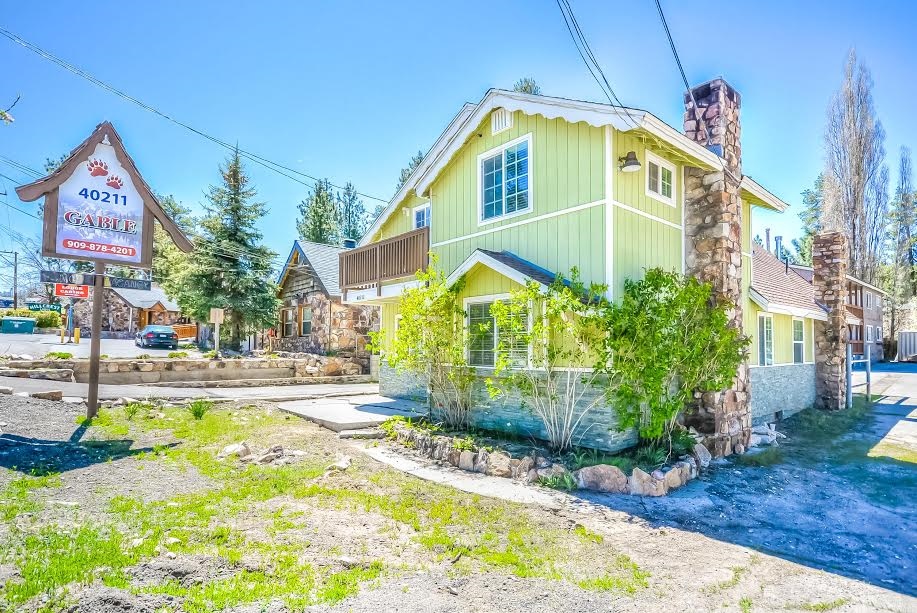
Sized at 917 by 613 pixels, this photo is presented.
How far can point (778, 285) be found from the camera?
13.0 meters

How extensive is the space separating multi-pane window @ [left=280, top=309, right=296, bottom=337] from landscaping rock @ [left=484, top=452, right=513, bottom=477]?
677 inches

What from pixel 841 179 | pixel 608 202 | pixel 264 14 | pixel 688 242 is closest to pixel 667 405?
pixel 608 202

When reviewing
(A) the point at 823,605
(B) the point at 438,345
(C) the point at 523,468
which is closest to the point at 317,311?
(B) the point at 438,345

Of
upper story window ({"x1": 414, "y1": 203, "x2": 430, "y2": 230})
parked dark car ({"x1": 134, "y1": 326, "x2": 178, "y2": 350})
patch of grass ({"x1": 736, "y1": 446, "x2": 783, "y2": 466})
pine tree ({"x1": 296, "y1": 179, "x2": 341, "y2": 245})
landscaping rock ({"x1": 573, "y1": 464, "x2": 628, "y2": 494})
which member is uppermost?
pine tree ({"x1": 296, "y1": 179, "x2": 341, "y2": 245})

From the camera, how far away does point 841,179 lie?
31.1 metres

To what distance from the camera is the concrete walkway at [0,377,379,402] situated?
421 inches

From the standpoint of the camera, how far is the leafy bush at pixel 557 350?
22.9 ft

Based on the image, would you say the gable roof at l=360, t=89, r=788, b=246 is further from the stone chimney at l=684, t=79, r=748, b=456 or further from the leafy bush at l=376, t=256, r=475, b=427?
the leafy bush at l=376, t=256, r=475, b=427

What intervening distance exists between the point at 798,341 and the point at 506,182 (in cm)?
972

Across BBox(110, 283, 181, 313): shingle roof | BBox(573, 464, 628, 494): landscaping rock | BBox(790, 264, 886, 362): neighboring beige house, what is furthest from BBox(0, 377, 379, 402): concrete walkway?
BBox(110, 283, 181, 313): shingle roof

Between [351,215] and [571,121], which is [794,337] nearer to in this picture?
[571,121]

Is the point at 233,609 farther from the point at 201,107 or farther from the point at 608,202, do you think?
the point at 201,107

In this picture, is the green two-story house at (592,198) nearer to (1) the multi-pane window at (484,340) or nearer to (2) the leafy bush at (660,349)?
(1) the multi-pane window at (484,340)

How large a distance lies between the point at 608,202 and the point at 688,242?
7.77 feet
